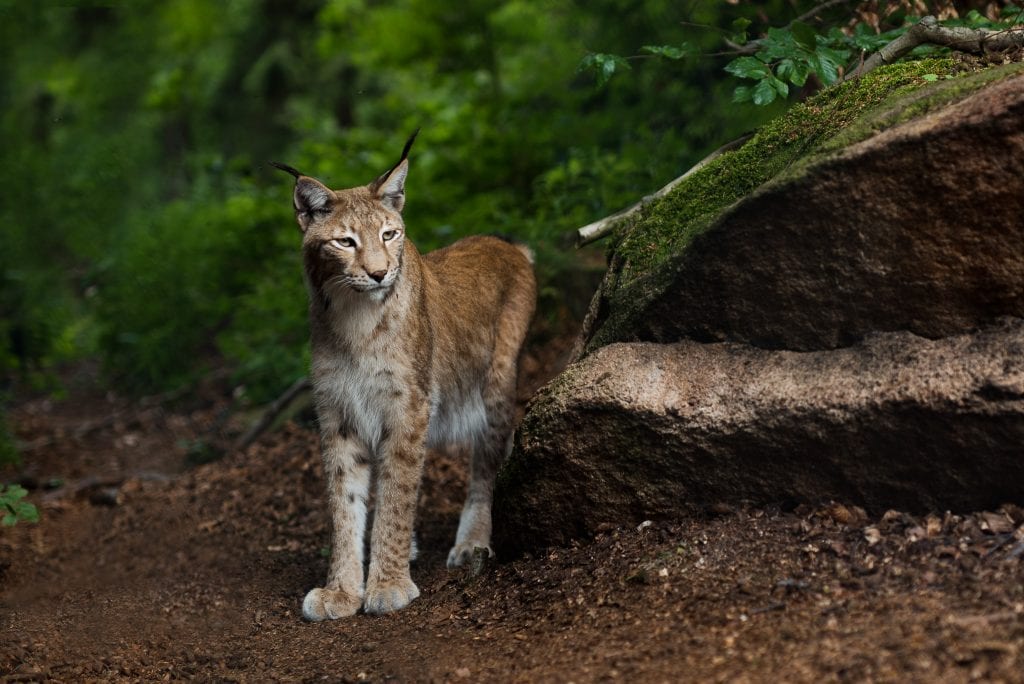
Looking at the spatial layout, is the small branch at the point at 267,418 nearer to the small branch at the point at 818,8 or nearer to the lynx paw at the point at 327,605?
the lynx paw at the point at 327,605

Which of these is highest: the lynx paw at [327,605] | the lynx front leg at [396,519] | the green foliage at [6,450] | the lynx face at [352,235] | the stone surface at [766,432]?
the lynx face at [352,235]

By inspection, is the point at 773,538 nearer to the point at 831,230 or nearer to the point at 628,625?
the point at 628,625

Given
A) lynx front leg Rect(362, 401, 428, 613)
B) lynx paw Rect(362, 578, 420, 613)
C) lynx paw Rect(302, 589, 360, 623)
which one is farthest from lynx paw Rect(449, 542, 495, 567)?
lynx paw Rect(302, 589, 360, 623)

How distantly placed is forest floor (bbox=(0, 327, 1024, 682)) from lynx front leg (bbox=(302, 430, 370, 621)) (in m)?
0.17

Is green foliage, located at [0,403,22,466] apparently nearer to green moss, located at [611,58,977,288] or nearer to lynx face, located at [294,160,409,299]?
lynx face, located at [294,160,409,299]

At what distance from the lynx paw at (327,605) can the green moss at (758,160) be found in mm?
1838

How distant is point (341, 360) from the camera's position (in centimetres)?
505

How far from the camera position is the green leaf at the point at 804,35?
4.34 m

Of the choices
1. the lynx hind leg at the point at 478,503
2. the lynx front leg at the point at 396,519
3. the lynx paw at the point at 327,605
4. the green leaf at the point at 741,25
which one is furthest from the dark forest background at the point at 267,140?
the lynx paw at the point at 327,605

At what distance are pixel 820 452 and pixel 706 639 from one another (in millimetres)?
842

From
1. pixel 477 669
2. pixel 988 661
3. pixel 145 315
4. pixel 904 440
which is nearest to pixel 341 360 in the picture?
pixel 477 669

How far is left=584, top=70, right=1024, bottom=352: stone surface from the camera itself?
3611mm

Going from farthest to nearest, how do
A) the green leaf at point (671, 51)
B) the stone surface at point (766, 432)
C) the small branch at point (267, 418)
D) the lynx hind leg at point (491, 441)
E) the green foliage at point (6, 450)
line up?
the green foliage at point (6, 450)
the small branch at point (267, 418)
the lynx hind leg at point (491, 441)
the green leaf at point (671, 51)
the stone surface at point (766, 432)

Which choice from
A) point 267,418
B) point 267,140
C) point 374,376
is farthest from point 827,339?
point 267,140
